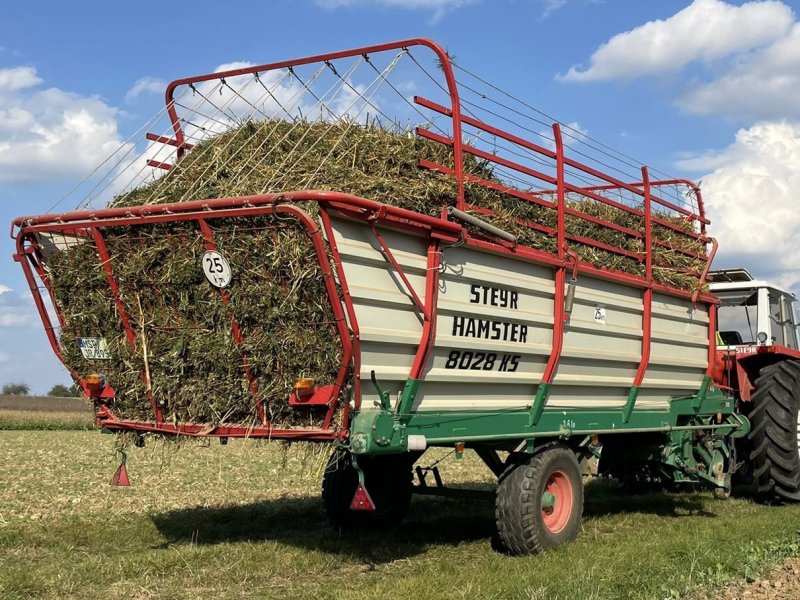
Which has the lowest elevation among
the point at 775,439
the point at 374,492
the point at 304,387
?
the point at 374,492

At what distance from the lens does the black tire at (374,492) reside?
7426 millimetres

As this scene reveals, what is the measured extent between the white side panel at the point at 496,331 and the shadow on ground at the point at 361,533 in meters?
1.23

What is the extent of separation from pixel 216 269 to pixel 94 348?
1.35 metres

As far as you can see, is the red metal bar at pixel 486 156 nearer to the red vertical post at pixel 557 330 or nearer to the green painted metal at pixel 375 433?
the red vertical post at pixel 557 330

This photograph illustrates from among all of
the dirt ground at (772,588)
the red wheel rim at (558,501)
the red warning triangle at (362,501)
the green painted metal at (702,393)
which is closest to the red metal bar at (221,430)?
the red warning triangle at (362,501)

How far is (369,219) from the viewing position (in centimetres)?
521

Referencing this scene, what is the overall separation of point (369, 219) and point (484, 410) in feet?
6.06

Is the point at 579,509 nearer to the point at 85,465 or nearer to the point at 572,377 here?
the point at 572,377

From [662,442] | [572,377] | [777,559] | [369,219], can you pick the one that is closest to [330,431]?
[369,219]

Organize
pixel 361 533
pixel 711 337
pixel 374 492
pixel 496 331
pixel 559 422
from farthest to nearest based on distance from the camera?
pixel 711 337 → pixel 374 492 → pixel 361 533 → pixel 559 422 → pixel 496 331

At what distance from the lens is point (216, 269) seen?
5574mm

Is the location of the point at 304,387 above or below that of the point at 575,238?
below

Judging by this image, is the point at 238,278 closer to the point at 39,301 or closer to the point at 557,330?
the point at 39,301

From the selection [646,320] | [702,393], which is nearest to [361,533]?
[646,320]
